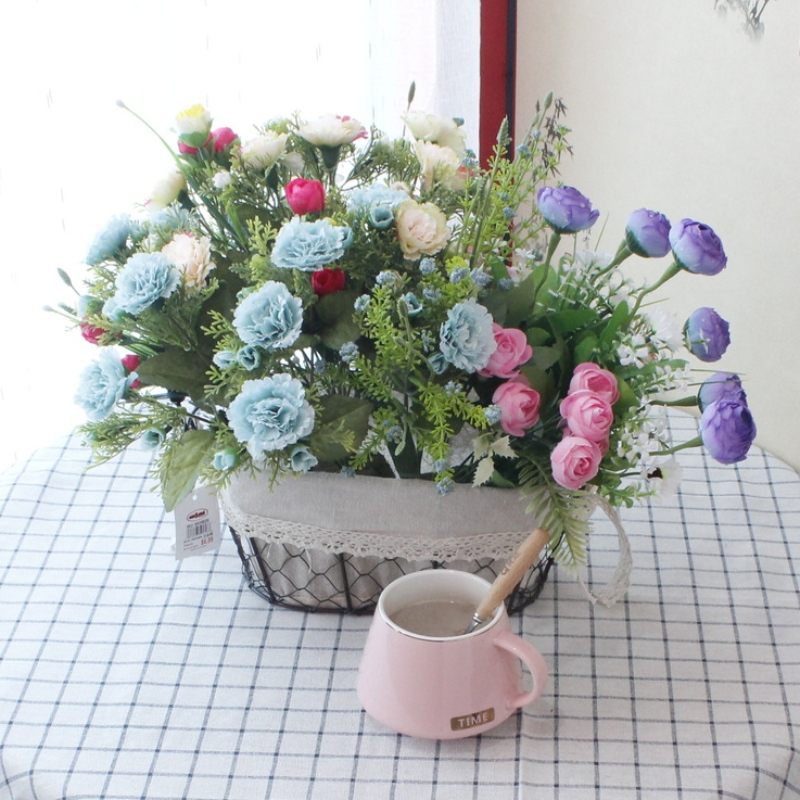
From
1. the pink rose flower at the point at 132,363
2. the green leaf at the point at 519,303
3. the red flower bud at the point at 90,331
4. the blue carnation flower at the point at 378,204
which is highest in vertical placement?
the blue carnation flower at the point at 378,204

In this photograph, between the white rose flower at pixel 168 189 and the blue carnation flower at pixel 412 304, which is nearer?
the blue carnation flower at pixel 412 304

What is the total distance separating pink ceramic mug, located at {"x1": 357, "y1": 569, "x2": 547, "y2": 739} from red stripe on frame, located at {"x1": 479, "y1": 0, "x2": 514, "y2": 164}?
1056mm

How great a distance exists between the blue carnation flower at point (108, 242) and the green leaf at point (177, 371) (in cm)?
11

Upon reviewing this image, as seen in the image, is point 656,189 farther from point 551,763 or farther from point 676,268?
point 551,763

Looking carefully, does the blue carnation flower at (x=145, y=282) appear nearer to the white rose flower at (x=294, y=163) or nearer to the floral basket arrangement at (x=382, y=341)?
the floral basket arrangement at (x=382, y=341)

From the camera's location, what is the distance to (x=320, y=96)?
1.71m

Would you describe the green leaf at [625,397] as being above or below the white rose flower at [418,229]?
below

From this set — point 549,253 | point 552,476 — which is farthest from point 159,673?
point 549,253

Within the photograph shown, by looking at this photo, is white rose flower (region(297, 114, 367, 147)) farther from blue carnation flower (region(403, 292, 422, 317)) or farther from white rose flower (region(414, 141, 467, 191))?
blue carnation flower (region(403, 292, 422, 317))

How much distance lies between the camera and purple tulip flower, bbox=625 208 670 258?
0.88 metres

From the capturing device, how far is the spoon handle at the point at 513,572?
849 millimetres

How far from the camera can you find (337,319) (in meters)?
0.89

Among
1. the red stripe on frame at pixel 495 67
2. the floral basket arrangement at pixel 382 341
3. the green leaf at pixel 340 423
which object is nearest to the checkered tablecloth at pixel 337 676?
the floral basket arrangement at pixel 382 341

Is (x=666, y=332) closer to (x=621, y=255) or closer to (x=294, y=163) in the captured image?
(x=621, y=255)
